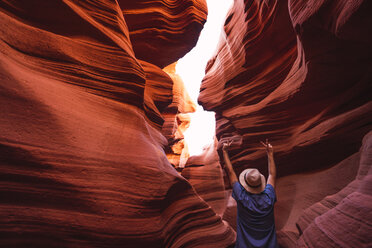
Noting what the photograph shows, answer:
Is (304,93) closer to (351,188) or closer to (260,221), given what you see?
(351,188)

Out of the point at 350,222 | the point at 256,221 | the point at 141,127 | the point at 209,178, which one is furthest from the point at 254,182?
the point at 209,178

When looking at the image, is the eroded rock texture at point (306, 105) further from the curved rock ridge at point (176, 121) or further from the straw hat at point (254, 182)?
the curved rock ridge at point (176, 121)

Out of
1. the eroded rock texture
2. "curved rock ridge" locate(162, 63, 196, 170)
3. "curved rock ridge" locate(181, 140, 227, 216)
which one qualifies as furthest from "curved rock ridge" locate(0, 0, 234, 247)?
"curved rock ridge" locate(162, 63, 196, 170)

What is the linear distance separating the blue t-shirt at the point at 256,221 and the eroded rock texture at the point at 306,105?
56cm

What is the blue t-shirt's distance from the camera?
3158 millimetres

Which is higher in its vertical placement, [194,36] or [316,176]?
[194,36]

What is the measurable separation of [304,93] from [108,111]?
487cm

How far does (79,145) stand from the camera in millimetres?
2605

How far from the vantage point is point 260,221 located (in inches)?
125

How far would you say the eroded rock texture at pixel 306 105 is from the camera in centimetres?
292

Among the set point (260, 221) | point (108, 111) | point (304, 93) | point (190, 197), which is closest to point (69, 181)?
point (108, 111)

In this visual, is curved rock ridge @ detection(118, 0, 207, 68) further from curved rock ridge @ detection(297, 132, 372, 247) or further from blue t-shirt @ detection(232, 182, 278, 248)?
curved rock ridge @ detection(297, 132, 372, 247)

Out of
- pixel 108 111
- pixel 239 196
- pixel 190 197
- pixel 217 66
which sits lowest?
pixel 190 197

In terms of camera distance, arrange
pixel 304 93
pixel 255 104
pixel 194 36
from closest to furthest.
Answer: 1. pixel 304 93
2. pixel 255 104
3. pixel 194 36
